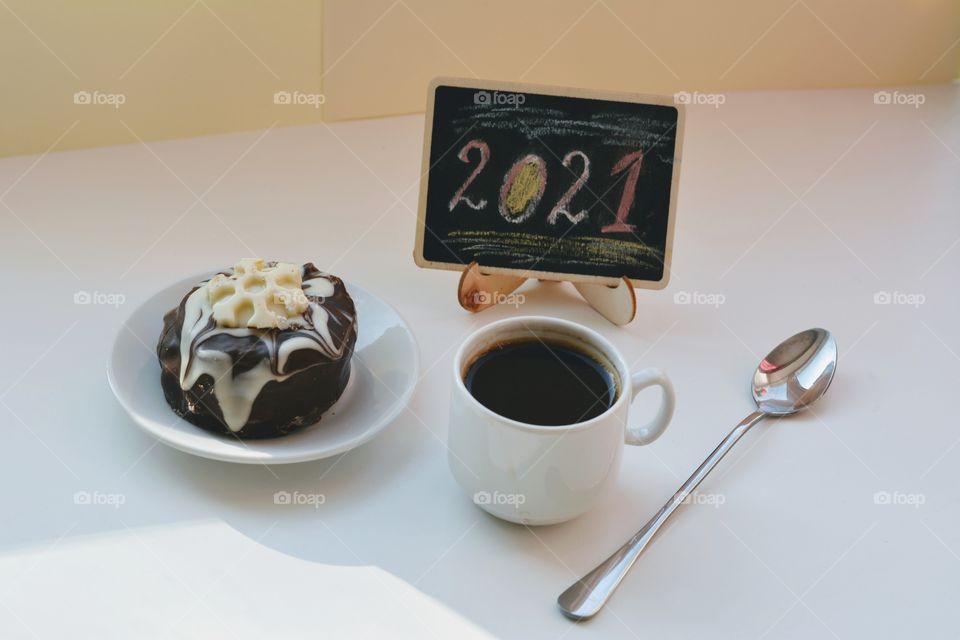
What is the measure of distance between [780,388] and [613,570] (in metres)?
0.35

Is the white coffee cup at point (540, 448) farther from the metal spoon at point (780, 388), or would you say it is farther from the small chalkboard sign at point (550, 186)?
the small chalkboard sign at point (550, 186)

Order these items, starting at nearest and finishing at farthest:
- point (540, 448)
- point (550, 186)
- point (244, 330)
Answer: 1. point (540, 448)
2. point (244, 330)
3. point (550, 186)

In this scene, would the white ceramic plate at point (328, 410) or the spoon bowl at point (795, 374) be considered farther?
the spoon bowl at point (795, 374)

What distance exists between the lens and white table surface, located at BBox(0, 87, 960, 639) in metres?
0.89

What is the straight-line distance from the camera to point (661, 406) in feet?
3.24

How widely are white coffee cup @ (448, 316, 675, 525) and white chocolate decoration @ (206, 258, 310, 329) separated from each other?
18cm

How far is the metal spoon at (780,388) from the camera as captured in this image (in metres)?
0.98

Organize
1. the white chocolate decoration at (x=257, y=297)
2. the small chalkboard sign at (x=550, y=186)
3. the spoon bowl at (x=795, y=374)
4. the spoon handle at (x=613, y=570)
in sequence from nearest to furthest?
the spoon handle at (x=613, y=570)
the white chocolate decoration at (x=257, y=297)
the spoon bowl at (x=795, y=374)
the small chalkboard sign at (x=550, y=186)

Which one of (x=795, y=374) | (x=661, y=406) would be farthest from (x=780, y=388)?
(x=661, y=406)

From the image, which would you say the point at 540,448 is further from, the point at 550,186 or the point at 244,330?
the point at 550,186

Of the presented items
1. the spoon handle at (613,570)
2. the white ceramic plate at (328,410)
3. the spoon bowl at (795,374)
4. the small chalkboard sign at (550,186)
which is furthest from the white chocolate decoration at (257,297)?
the spoon bowl at (795,374)

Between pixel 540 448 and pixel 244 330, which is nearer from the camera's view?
pixel 540 448

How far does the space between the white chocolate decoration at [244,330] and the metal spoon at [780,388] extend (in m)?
0.34

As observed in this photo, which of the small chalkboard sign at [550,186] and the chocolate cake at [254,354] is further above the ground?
the small chalkboard sign at [550,186]
